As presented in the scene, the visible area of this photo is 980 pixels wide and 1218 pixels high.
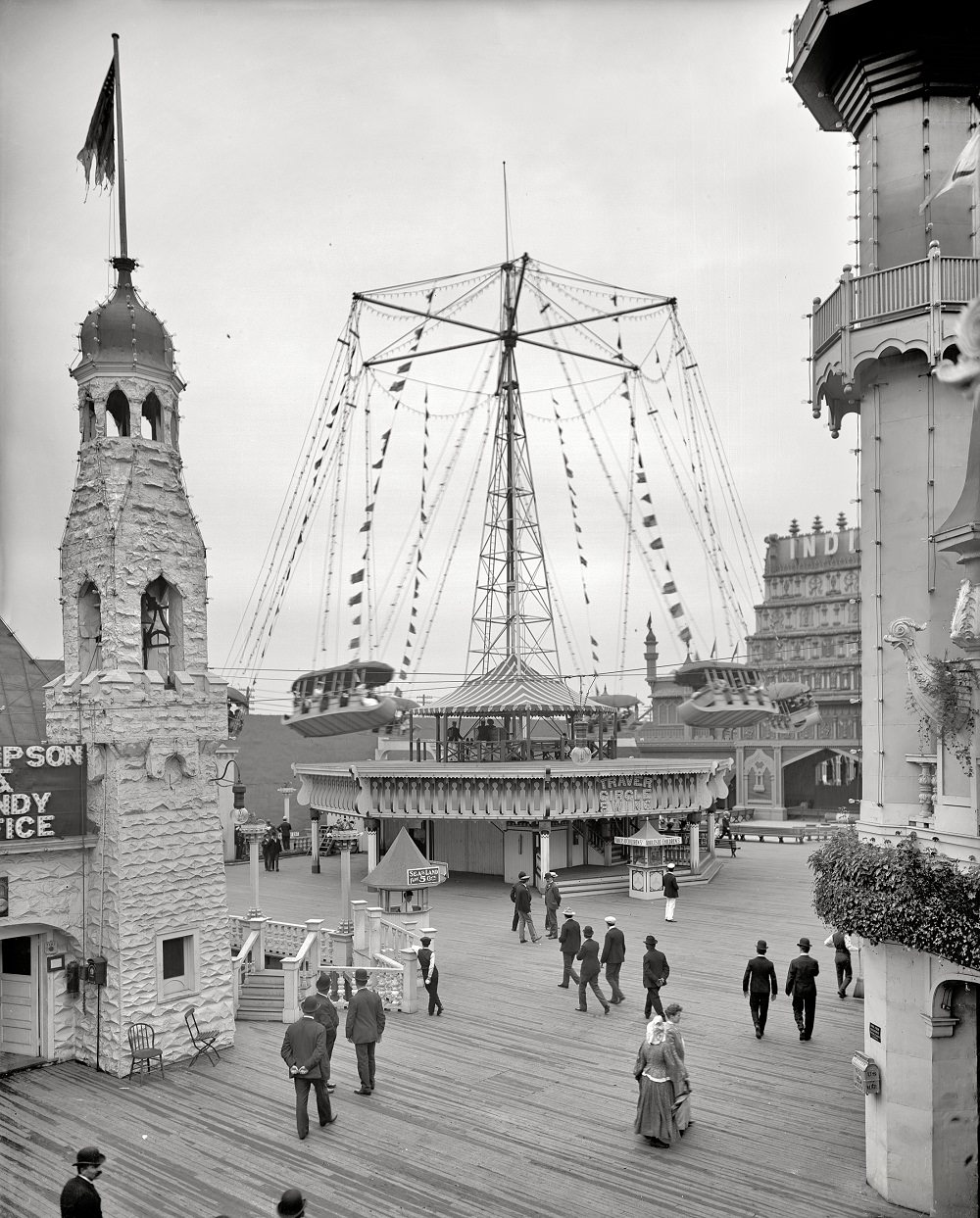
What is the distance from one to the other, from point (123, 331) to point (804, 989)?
1368 centimetres

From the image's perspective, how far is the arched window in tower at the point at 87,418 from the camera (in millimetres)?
15234

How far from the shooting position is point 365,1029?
1252cm

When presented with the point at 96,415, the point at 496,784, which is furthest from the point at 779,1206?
the point at 496,784

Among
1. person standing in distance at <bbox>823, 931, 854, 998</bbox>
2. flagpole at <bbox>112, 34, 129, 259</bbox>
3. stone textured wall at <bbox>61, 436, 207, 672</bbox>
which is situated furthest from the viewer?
person standing in distance at <bbox>823, 931, 854, 998</bbox>

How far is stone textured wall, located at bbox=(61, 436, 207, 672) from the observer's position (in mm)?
14648

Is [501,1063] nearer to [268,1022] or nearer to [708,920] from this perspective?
[268,1022]

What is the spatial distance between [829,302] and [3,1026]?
47.7 ft

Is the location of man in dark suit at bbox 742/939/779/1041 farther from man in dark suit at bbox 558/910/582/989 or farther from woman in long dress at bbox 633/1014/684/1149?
woman in long dress at bbox 633/1014/684/1149

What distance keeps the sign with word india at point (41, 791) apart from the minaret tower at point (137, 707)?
23 centimetres

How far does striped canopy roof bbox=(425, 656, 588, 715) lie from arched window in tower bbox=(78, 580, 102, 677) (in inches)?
749

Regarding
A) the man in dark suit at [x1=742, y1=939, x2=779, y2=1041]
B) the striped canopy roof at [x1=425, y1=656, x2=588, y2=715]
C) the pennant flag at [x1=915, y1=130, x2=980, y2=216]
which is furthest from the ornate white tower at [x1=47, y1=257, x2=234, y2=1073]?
the striped canopy roof at [x1=425, y1=656, x2=588, y2=715]

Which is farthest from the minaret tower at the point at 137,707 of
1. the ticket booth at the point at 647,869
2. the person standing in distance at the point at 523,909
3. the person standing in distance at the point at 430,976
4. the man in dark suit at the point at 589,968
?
the ticket booth at the point at 647,869

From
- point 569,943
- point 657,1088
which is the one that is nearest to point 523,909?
point 569,943

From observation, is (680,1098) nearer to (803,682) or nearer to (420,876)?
(420,876)
